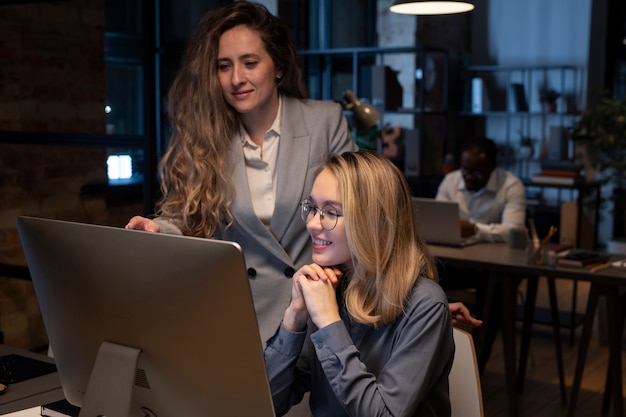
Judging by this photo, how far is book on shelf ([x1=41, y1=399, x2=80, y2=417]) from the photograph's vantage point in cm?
166

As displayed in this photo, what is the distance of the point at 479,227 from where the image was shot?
172 inches

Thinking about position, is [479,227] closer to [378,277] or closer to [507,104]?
[378,277]

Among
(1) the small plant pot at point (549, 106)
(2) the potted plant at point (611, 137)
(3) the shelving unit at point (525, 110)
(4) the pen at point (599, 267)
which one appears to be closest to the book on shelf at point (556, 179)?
(2) the potted plant at point (611, 137)

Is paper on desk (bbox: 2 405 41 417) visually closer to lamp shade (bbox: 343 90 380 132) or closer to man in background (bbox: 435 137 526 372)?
lamp shade (bbox: 343 90 380 132)

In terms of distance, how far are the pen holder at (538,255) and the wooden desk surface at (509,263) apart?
1.3 inches

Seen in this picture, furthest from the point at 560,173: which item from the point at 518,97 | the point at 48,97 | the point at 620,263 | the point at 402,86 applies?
the point at 48,97

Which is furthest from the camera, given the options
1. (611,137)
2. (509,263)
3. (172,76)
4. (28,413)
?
(611,137)

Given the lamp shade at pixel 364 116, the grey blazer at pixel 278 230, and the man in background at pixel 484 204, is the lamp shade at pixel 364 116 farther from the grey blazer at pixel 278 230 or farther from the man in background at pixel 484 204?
the grey blazer at pixel 278 230

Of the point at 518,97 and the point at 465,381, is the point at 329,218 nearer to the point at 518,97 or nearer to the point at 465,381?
the point at 465,381

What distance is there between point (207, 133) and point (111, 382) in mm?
938

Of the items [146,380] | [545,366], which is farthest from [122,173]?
[545,366]

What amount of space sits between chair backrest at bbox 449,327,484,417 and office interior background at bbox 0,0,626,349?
5.83 ft

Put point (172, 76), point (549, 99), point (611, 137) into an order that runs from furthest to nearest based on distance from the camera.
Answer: point (549, 99)
point (611, 137)
point (172, 76)

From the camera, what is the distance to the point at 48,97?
12.4ft
